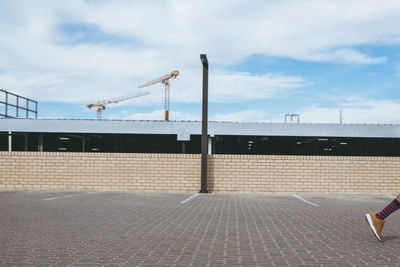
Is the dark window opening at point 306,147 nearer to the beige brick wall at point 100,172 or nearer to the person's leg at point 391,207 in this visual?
the beige brick wall at point 100,172

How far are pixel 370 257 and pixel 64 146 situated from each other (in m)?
47.8

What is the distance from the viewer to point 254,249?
593 cm

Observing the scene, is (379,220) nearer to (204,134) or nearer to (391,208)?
(391,208)

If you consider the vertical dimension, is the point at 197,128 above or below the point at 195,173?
above

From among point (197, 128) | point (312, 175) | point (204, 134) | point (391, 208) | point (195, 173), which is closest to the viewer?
point (391, 208)

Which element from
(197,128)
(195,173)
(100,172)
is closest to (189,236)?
(195,173)

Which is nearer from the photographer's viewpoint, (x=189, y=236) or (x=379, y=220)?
(x=379, y=220)

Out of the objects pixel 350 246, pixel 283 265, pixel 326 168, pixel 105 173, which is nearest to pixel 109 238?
pixel 283 265

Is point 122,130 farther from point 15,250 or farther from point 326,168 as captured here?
point 15,250

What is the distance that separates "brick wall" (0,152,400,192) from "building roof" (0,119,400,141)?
10.8m

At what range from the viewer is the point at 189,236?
6.90m

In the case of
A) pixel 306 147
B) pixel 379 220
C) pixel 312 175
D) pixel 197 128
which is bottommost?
pixel 379 220

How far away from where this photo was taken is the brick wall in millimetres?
16781

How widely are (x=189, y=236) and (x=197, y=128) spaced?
21.0m
